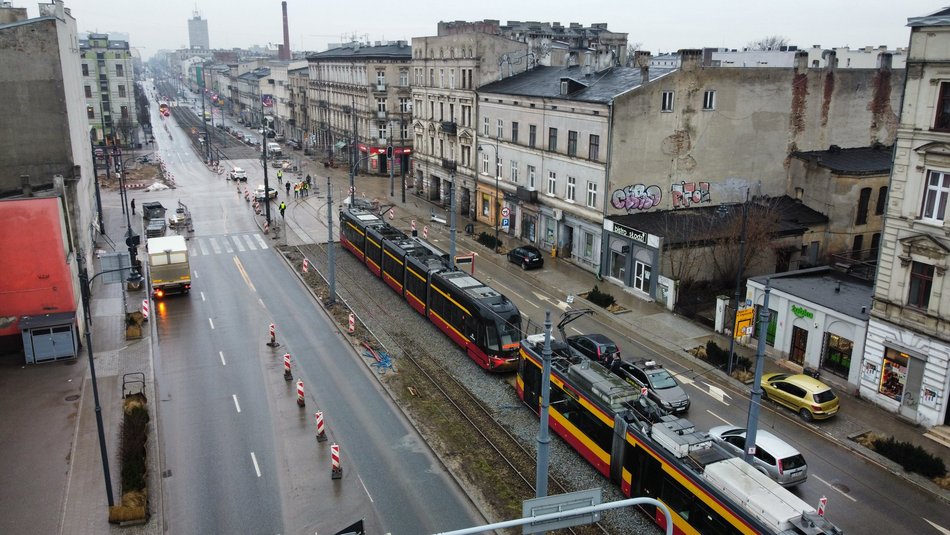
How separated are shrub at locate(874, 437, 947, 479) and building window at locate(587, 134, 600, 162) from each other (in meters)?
25.2

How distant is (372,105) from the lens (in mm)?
86062

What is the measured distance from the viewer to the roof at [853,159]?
4466 centimetres

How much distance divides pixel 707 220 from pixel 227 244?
35.5 meters

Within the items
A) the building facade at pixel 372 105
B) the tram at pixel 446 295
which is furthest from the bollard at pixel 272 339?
the building facade at pixel 372 105

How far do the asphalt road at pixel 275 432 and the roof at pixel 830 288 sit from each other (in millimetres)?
18754

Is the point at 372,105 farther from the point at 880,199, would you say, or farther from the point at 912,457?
the point at 912,457

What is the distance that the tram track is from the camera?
22.2 metres

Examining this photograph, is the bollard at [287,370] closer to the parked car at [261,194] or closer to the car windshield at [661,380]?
the car windshield at [661,380]

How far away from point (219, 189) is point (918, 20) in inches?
2747

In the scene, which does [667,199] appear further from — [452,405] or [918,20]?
[452,405]

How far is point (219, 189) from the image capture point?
7875cm

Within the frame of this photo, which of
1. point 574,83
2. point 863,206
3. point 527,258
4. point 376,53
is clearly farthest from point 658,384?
point 376,53

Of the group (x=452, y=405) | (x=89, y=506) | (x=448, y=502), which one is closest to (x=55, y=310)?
(x=89, y=506)

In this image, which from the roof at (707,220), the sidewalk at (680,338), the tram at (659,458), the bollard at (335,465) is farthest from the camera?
the roof at (707,220)
